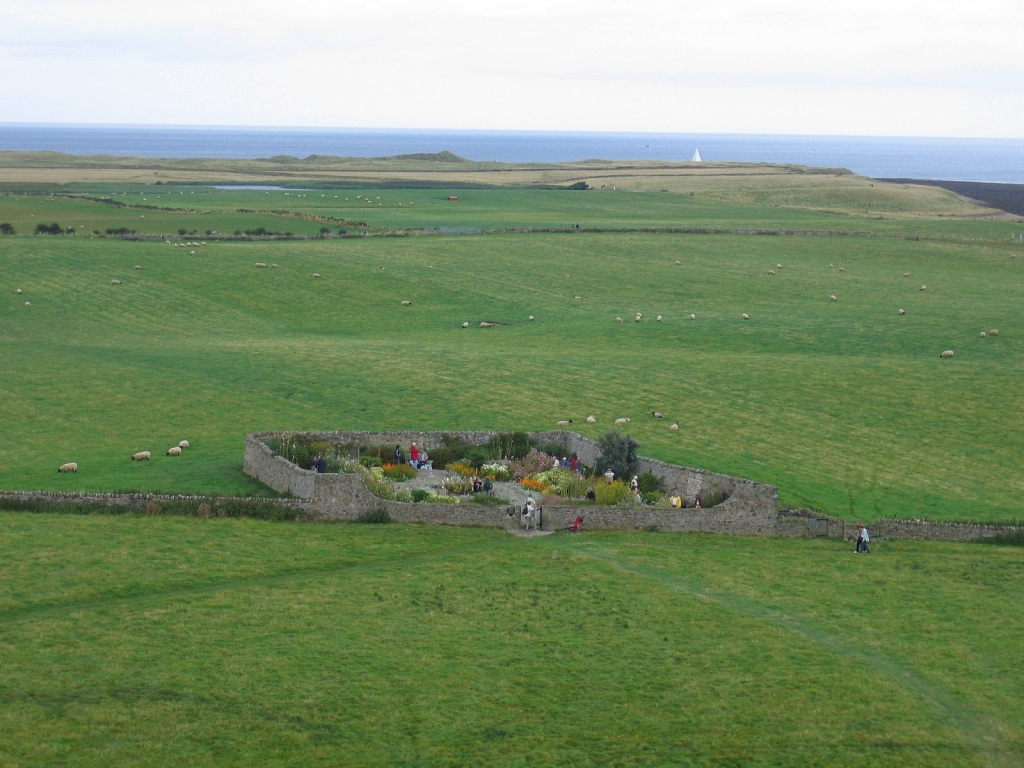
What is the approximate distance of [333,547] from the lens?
32.8 metres

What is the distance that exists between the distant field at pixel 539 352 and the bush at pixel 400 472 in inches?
161

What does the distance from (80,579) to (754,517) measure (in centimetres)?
1903

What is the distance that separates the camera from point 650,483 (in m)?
38.4

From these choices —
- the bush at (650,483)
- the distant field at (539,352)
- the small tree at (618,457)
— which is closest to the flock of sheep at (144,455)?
the distant field at (539,352)

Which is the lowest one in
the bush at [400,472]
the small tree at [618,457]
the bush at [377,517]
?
the bush at [377,517]

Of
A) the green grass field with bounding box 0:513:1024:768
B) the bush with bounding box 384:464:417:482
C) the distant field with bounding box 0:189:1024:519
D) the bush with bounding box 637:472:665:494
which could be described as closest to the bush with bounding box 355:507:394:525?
the green grass field with bounding box 0:513:1024:768

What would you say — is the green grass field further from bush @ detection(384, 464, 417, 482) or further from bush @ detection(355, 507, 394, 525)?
bush @ detection(384, 464, 417, 482)

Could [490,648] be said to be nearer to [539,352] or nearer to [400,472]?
[400,472]

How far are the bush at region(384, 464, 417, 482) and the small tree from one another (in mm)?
6195

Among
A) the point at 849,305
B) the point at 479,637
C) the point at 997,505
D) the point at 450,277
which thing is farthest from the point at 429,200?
the point at 479,637

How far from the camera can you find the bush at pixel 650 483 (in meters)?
38.2

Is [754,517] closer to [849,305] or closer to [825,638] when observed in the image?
[825,638]

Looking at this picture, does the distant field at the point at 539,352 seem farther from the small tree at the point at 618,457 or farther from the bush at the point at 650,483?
the small tree at the point at 618,457

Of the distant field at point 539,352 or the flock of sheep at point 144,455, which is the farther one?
the distant field at point 539,352
